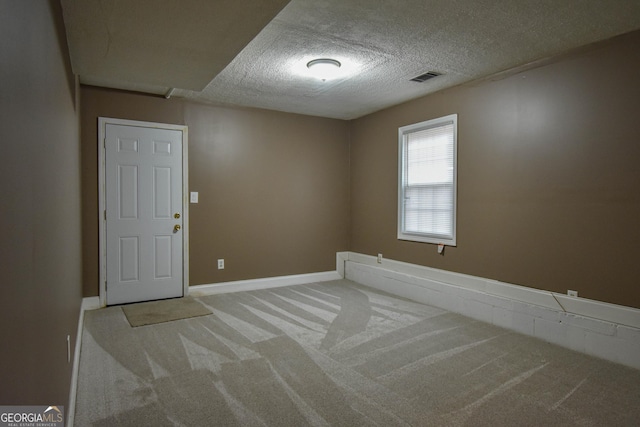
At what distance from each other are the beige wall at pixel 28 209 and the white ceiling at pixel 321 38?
46 centimetres

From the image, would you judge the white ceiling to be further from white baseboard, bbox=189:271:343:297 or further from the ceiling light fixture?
white baseboard, bbox=189:271:343:297

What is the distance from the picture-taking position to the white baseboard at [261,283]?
4.86m

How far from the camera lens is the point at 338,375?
2646 mm

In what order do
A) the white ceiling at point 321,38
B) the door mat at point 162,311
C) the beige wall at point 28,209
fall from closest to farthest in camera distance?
1. the beige wall at point 28,209
2. the white ceiling at point 321,38
3. the door mat at point 162,311

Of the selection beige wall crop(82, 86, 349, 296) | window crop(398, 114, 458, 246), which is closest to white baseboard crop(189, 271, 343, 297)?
beige wall crop(82, 86, 349, 296)

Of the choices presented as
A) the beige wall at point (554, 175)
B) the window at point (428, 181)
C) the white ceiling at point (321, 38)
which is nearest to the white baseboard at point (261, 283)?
the window at point (428, 181)

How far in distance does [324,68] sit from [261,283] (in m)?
2.99

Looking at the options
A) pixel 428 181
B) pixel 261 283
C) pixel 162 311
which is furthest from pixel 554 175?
pixel 162 311

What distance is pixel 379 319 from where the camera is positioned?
3.90 m

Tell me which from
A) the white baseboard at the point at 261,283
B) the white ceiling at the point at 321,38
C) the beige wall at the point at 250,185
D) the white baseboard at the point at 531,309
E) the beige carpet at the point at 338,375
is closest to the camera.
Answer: the white ceiling at the point at 321,38

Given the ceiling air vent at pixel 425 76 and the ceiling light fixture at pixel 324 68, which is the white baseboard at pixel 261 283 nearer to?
the ceiling light fixture at pixel 324 68

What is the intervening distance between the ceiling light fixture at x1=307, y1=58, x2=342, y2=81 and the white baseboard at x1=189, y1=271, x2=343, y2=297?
2.84 m

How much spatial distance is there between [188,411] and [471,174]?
135 inches

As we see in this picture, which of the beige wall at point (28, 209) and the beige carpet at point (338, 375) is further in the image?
the beige carpet at point (338, 375)
